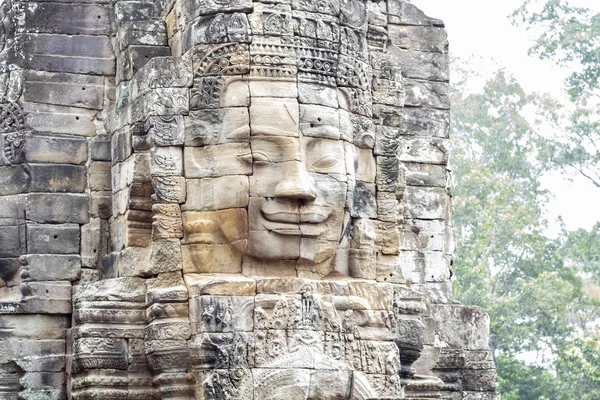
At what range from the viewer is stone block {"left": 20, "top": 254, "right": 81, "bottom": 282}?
584 inches

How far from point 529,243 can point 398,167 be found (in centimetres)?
1957

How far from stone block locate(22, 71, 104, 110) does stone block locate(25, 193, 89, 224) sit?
887mm

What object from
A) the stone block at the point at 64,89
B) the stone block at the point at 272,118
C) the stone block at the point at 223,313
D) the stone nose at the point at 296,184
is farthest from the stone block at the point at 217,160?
the stone block at the point at 64,89

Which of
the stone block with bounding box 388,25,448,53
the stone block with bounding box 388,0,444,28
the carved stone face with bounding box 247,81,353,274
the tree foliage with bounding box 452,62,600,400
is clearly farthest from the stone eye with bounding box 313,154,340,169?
the tree foliage with bounding box 452,62,600,400

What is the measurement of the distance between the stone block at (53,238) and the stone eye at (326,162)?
2467 mm

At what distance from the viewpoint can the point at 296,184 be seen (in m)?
13.8

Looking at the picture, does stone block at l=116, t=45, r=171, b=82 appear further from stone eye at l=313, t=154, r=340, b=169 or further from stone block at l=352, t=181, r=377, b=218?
stone block at l=352, t=181, r=377, b=218

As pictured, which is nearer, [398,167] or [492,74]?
[398,167]

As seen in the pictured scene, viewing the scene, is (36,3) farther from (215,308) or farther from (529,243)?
(529,243)

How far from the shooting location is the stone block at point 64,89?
1513 centimetres

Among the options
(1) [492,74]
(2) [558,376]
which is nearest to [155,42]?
(2) [558,376]

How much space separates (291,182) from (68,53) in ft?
9.43

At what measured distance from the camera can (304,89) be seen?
46.3 feet

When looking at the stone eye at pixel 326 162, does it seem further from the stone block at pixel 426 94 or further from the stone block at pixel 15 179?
the stone block at pixel 426 94
